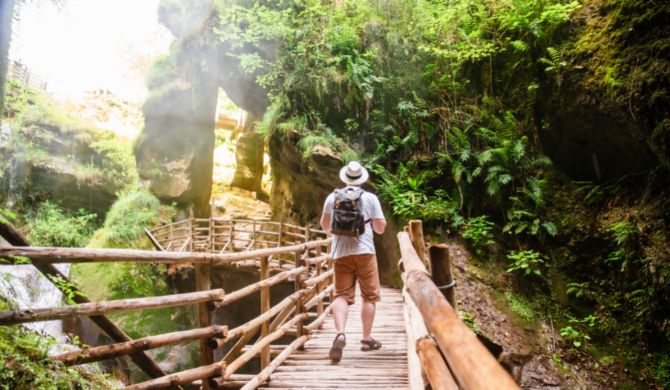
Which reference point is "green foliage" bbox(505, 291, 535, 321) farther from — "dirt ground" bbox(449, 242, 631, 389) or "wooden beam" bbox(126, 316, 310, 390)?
"wooden beam" bbox(126, 316, 310, 390)

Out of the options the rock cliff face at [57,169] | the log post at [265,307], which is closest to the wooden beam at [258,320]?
the log post at [265,307]

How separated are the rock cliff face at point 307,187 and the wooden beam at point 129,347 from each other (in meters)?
7.02

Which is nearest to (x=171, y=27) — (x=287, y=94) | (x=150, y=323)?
(x=287, y=94)

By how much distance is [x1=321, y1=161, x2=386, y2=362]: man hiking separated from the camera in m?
3.84

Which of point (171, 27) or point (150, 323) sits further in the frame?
point (171, 27)

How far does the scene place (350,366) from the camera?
3.92 metres

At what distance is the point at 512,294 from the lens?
285 inches

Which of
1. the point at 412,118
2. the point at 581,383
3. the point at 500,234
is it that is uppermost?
the point at 412,118

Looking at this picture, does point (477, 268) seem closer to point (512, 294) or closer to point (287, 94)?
point (512, 294)

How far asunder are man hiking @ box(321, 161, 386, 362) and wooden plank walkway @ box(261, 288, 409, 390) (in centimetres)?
25

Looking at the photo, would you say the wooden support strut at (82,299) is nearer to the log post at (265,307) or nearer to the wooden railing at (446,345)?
the log post at (265,307)

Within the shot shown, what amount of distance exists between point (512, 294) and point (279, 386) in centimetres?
535

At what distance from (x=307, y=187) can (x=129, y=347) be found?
35.5ft

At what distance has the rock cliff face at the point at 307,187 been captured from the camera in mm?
10320
